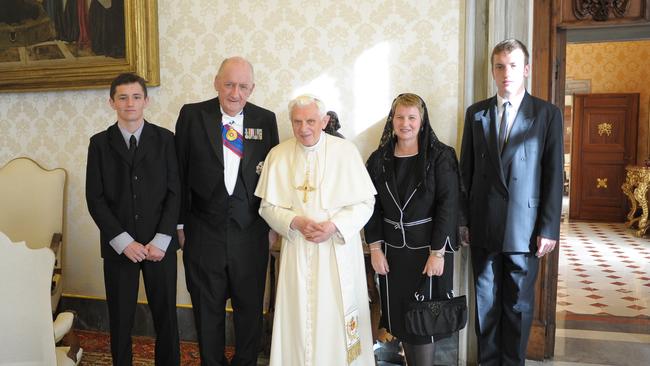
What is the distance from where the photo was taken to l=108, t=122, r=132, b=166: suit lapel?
10.00 ft

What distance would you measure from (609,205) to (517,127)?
950 cm

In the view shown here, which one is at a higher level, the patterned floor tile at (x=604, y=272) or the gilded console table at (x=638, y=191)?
the gilded console table at (x=638, y=191)

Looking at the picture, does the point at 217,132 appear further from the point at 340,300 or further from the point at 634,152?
the point at 634,152

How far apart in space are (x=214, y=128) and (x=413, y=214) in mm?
1194

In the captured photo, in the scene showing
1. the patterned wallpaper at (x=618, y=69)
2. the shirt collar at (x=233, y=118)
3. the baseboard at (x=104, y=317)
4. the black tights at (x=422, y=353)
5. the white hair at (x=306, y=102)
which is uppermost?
the patterned wallpaper at (x=618, y=69)

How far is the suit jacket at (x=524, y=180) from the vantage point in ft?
9.98

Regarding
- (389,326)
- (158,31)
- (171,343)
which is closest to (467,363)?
(389,326)

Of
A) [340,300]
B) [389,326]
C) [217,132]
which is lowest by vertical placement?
[389,326]

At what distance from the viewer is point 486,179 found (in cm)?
313

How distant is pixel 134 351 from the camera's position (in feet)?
13.5

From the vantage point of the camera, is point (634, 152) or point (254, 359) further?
point (634, 152)

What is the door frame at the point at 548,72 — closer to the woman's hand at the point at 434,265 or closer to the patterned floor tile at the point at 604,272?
the woman's hand at the point at 434,265

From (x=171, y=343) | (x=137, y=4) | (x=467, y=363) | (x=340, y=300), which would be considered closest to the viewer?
(x=340, y=300)

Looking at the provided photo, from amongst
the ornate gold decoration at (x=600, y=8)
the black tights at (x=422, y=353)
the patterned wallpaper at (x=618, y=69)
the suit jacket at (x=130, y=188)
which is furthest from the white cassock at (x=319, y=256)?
the patterned wallpaper at (x=618, y=69)
